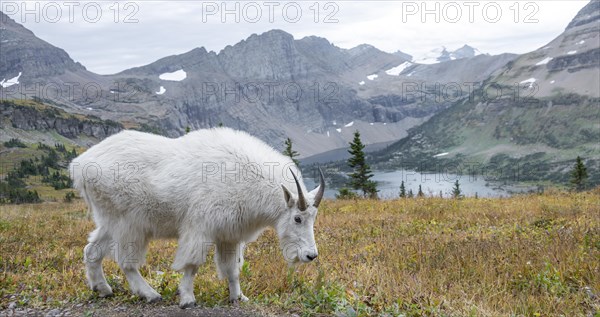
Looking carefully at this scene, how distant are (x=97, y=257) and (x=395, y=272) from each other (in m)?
4.94

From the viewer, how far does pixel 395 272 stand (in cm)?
831

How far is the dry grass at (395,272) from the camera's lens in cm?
689

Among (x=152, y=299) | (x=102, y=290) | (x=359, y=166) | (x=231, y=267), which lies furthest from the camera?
(x=359, y=166)

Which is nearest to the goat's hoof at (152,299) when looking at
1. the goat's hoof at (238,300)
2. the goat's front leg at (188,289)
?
the goat's front leg at (188,289)

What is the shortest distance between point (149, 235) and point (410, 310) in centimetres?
414

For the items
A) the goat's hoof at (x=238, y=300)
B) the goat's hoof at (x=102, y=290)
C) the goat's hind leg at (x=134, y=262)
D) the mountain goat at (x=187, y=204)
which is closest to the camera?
the mountain goat at (x=187, y=204)

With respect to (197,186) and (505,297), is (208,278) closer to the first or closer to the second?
(197,186)

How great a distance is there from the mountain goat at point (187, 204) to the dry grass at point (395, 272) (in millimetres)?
562

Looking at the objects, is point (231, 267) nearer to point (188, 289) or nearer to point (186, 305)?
point (188, 289)

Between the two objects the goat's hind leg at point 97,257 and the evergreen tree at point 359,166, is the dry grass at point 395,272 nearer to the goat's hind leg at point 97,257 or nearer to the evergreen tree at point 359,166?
the goat's hind leg at point 97,257

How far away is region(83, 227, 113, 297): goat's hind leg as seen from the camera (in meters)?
7.61

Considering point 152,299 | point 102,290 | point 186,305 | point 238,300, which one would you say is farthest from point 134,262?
point 238,300

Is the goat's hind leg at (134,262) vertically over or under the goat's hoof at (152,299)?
over

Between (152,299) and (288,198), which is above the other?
(288,198)
